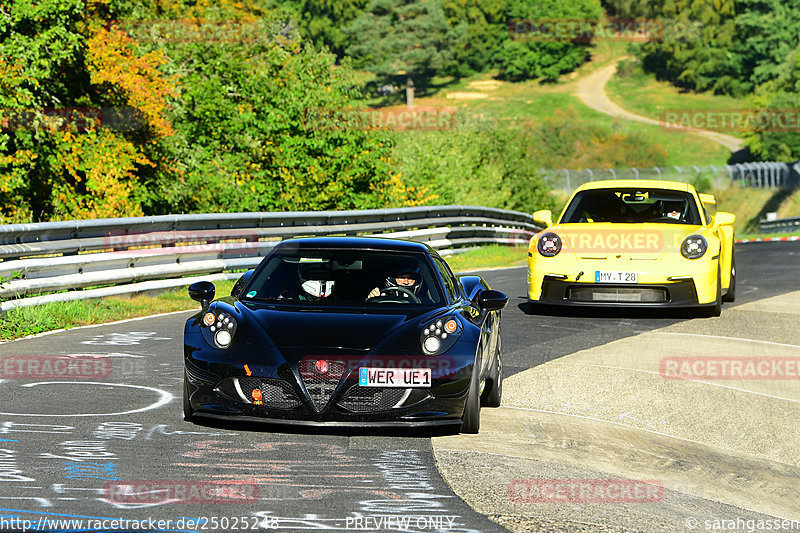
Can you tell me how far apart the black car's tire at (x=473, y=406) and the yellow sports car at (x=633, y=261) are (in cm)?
587

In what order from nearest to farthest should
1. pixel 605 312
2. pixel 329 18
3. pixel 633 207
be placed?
1. pixel 633 207
2. pixel 605 312
3. pixel 329 18

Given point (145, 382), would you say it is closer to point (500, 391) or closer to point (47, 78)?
point (500, 391)

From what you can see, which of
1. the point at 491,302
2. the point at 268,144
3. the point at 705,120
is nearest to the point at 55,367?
the point at 491,302

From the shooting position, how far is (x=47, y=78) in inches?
907

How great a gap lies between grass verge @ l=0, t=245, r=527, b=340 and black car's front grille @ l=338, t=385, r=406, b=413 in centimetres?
578

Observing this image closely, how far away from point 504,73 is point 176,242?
132482mm

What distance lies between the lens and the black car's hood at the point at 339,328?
6852 mm

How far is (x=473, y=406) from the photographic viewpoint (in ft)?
23.4

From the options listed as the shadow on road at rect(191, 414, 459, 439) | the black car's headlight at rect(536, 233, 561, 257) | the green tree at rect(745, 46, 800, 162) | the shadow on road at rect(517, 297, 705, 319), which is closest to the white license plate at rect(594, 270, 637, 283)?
the black car's headlight at rect(536, 233, 561, 257)

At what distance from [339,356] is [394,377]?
0.34 meters

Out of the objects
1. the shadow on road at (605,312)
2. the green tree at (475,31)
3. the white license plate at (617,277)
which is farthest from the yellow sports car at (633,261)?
the green tree at (475,31)

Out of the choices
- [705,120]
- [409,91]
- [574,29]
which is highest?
[574,29]

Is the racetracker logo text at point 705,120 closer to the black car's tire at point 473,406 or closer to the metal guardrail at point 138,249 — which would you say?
the metal guardrail at point 138,249

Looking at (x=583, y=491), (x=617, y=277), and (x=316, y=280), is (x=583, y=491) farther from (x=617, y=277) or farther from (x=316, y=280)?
(x=617, y=277)
